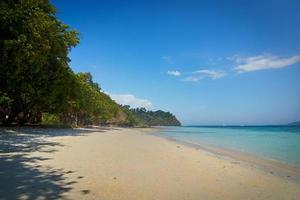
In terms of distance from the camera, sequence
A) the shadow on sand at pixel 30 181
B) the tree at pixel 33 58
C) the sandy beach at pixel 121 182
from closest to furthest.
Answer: the shadow on sand at pixel 30 181, the sandy beach at pixel 121 182, the tree at pixel 33 58

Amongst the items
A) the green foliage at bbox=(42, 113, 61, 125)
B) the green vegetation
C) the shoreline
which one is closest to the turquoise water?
the shoreline

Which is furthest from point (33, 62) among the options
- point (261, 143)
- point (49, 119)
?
point (49, 119)

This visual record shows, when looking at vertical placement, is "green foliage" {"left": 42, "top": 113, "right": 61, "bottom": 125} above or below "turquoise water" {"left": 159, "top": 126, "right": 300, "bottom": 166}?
above

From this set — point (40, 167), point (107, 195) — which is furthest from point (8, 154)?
point (107, 195)

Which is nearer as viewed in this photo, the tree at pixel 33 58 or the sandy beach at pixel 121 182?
the sandy beach at pixel 121 182

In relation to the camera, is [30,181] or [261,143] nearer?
[30,181]

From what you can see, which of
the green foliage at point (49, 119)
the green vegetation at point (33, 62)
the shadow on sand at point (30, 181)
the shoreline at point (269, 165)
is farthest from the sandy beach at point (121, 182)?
the green foliage at point (49, 119)

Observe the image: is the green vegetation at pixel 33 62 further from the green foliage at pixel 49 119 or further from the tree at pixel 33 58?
the green foliage at pixel 49 119

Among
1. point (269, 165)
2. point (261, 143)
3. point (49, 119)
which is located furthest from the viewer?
point (49, 119)

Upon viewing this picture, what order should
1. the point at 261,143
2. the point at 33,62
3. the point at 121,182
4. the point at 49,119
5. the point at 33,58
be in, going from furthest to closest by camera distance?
the point at 49,119, the point at 261,143, the point at 33,62, the point at 33,58, the point at 121,182

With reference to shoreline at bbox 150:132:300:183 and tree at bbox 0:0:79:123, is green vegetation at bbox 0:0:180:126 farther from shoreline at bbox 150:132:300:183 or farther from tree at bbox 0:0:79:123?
shoreline at bbox 150:132:300:183

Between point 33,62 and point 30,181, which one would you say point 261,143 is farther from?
point 30,181

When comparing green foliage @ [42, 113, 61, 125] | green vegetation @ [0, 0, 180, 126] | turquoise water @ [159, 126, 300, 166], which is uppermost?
green vegetation @ [0, 0, 180, 126]

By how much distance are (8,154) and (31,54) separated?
8656 mm
